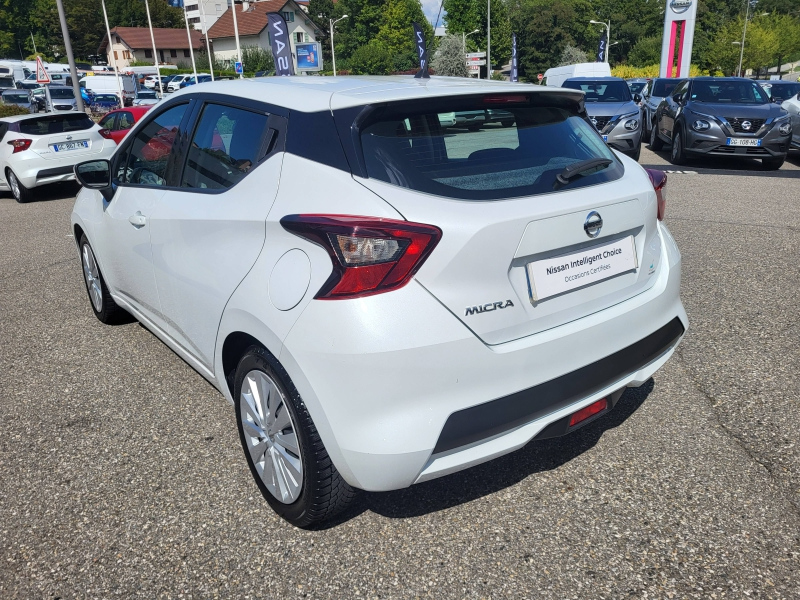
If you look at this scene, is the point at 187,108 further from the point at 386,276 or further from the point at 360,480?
the point at 360,480

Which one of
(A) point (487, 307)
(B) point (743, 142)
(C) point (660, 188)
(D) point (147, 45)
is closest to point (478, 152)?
(A) point (487, 307)

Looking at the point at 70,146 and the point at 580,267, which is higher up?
the point at 580,267

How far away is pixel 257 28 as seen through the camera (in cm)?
8988

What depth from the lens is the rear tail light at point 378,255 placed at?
6.97 ft

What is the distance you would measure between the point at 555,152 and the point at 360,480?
1411 mm

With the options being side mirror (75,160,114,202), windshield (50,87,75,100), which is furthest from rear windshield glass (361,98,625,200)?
windshield (50,87,75,100)

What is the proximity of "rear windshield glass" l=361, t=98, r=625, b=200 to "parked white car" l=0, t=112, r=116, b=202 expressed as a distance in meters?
11.0

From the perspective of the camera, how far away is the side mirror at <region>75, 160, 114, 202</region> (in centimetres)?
406

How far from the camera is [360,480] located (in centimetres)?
227

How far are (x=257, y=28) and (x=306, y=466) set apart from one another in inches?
3786

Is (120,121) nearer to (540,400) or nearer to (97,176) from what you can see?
(97,176)

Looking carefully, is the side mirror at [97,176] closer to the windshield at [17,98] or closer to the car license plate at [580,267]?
the car license plate at [580,267]

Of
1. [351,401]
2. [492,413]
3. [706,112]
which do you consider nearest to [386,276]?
[351,401]

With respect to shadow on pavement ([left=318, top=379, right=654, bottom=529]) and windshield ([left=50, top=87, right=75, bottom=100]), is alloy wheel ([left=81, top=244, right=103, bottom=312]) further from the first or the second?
windshield ([left=50, top=87, right=75, bottom=100])
